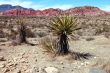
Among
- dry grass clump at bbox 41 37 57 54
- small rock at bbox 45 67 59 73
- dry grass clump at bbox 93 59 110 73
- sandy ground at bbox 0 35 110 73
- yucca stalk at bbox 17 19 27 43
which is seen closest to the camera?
dry grass clump at bbox 93 59 110 73

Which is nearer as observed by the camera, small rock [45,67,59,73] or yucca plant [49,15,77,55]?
small rock [45,67,59,73]

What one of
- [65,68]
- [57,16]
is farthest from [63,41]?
[65,68]

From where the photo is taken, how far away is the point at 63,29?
46.5ft

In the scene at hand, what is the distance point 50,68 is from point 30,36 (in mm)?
13500

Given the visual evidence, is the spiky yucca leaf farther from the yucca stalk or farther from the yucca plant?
the yucca stalk

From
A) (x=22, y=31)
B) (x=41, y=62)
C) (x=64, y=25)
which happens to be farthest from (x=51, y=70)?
(x=22, y=31)

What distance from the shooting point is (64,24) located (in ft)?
46.5

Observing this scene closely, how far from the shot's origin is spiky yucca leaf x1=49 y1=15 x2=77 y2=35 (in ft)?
46.5

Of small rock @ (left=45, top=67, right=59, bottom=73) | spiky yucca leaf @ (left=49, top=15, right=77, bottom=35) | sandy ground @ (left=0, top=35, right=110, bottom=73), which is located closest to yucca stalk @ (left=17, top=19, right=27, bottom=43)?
sandy ground @ (left=0, top=35, right=110, bottom=73)

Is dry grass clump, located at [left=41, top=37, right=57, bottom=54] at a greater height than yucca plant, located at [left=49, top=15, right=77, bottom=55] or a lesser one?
lesser

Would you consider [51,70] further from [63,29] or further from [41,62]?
[63,29]

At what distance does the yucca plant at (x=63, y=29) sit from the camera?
14141mm

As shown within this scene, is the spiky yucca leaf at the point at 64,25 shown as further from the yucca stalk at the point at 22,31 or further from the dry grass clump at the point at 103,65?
the yucca stalk at the point at 22,31

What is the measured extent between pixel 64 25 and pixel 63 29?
0.66ft
